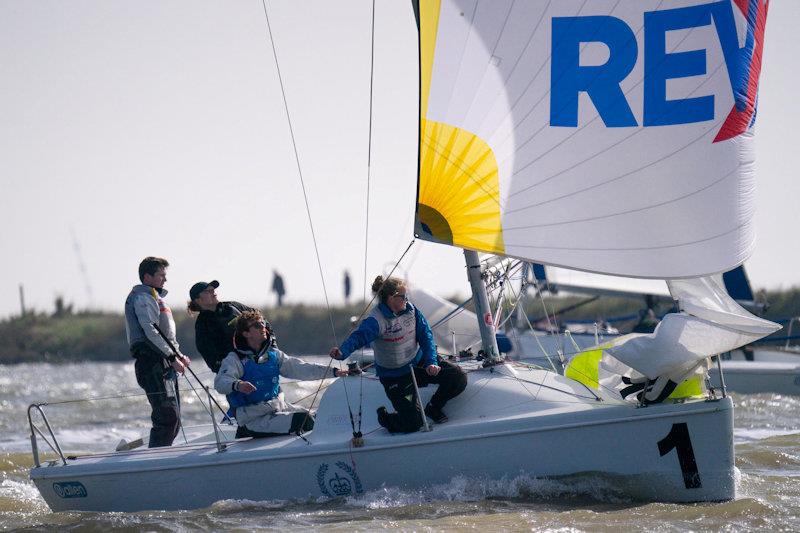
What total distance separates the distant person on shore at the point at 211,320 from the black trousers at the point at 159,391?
0.33 meters

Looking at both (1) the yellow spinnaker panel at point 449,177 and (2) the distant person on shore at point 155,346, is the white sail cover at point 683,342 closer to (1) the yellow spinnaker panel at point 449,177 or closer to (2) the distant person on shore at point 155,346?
(1) the yellow spinnaker panel at point 449,177

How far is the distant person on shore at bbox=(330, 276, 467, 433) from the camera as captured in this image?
7.52 metres

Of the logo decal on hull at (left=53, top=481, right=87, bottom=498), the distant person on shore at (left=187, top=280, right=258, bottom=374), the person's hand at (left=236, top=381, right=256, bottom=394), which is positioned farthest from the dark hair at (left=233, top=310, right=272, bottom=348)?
the logo decal on hull at (left=53, top=481, right=87, bottom=498)

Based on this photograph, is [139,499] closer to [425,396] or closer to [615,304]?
[425,396]

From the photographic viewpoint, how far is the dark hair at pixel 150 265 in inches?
336

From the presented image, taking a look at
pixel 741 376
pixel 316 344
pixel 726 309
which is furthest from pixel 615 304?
pixel 726 309

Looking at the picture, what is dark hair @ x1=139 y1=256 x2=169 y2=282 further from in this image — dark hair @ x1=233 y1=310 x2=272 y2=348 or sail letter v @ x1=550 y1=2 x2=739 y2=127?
sail letter v @ x1=550 y1=2 x2=739 y2=127

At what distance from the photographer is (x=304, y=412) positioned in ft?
26.6

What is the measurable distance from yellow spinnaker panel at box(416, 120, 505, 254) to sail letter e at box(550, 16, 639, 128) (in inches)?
21.5

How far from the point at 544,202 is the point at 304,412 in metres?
2.20

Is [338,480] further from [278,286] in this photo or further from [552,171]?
[278,286]

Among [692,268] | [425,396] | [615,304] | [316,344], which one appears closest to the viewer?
[692,268]

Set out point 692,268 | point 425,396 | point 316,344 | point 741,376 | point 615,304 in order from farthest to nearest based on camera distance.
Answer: point 316,344, point 615,304, point 741,376, point 425,396, point 692,268

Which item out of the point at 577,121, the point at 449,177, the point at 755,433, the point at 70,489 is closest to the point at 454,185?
the point at 449,177
